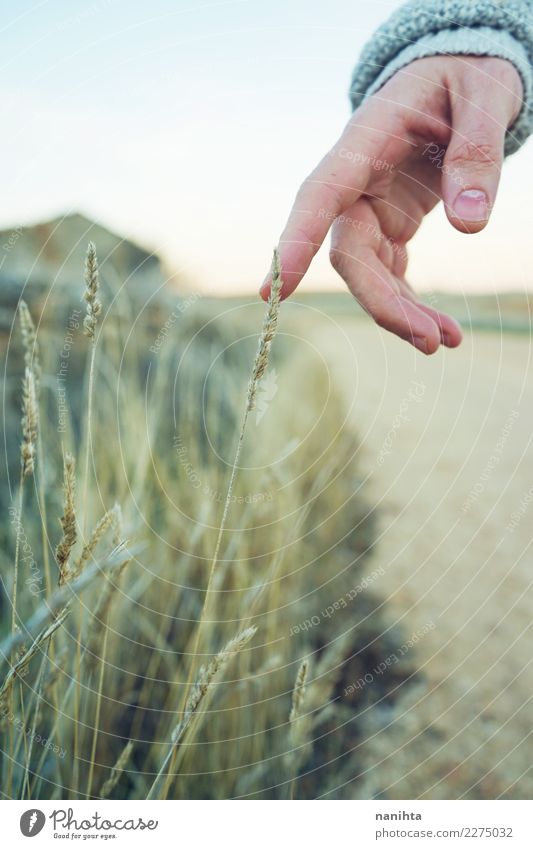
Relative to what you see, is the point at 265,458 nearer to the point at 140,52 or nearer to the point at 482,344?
the point at 140,52

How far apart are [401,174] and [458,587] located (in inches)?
30.7

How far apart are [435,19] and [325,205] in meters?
0.24

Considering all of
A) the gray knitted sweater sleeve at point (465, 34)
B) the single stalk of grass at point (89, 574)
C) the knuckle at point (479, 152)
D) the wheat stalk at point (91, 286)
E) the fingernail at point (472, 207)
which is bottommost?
the single stalk of grass at point (89, 574)

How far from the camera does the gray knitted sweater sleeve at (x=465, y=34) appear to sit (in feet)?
2.22

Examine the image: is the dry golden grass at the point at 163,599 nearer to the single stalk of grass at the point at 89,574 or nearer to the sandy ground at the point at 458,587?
the single stalk of grass at the point at 89,574

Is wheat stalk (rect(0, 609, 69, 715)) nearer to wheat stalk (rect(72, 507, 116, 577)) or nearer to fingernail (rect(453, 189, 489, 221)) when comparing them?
wheat stalk (rect(72, 507, 116, 577))

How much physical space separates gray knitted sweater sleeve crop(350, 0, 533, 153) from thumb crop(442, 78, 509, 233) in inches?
2.8

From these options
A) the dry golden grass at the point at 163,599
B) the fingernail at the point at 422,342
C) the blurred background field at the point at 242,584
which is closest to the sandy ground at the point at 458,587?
the blurred background field at the point at 242,584

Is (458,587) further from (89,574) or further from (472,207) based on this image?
(89,574)

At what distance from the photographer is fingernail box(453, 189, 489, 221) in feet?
2.07

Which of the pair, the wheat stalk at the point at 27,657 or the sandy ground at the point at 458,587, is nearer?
the wheat stalk at the point at 27,657

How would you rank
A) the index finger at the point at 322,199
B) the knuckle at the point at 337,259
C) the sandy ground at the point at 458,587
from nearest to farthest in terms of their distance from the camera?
the index finger at the point at 322,199, the knuckle at the point at 337,259, the sandy ground at the point at 458,587

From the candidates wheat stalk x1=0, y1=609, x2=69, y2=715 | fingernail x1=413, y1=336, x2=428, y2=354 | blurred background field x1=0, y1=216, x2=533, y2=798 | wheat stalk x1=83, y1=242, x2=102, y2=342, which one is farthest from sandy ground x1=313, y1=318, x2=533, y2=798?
wheat stalk x1=83, y1=242, x2=102, y2=342

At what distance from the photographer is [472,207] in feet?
2.08
